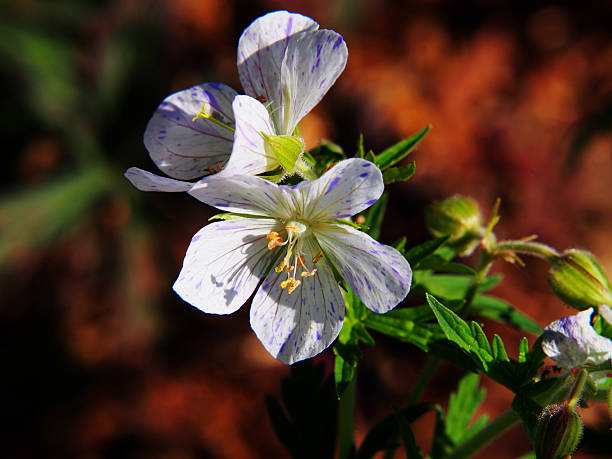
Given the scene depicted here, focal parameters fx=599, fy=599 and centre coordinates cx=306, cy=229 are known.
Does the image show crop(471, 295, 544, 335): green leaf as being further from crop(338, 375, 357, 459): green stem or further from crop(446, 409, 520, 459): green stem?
crop(338, 375, 357, 459): green stem

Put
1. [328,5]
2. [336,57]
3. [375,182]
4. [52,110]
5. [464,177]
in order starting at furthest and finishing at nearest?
1. [328,5]
2. [464,177]
3. [52,110]
4. [336,57]
5. [375,182]

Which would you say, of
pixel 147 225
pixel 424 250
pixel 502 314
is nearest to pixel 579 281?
pixel 502 314

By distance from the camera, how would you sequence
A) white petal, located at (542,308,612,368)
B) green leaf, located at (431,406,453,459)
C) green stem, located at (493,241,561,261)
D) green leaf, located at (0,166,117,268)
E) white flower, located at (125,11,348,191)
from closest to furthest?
white petal, located at (542,308,612,368) < white flower, located at (125,11,348,191) < green stem, located at (493,241,561,261) < green leaf, located at (431,406,453,459) < green leaf, located at (0,166,117,268)

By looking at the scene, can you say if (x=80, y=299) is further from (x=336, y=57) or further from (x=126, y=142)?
(x=336, y=57)

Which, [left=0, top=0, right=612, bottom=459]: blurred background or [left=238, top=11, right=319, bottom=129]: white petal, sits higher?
[left=238, top=11, right=319, bottom=129]: white petal

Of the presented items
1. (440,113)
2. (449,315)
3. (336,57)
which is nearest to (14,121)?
(440,113)

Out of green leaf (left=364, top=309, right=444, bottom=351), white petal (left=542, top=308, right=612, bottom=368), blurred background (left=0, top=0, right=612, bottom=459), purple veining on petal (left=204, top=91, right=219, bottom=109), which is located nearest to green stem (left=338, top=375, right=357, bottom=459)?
green leaf (left=364, top=309, right=444, bottom=351)

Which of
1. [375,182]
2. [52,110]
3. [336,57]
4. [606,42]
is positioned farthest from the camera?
[606,42]
